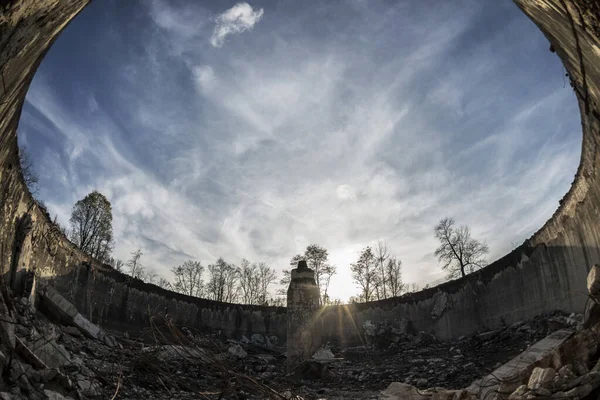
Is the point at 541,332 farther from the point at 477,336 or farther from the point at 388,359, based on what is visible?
the point at 388,359

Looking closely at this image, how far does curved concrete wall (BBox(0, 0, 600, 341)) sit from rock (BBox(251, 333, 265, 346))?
427mm

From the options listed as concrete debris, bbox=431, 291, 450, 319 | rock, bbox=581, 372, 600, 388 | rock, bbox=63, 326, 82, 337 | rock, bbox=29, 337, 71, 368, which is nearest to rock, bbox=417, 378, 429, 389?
concrete debris, bbox=431, 291, 450, 319

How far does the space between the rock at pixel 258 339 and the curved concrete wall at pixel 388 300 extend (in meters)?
0.43

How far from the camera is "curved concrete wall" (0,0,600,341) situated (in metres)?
2.89

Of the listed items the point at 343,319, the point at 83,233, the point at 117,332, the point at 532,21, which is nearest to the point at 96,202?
the point at 83,233

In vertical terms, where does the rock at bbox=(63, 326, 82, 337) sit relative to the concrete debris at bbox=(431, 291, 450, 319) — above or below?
below

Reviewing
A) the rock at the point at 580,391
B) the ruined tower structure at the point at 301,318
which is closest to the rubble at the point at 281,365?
the rock at the point at 580,391

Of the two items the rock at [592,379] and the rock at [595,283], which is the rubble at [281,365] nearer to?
the rock at [592,379]

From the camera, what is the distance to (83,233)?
23.3 m

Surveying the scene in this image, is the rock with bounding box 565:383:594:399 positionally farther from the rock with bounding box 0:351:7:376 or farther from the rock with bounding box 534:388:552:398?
the rock with bounding box 0:351:7:376

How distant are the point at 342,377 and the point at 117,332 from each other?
7883 mm

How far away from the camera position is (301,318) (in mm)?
13500

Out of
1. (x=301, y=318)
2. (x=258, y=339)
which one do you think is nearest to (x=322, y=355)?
(x=301, y=318)

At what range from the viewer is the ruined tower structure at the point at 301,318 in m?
13.3
